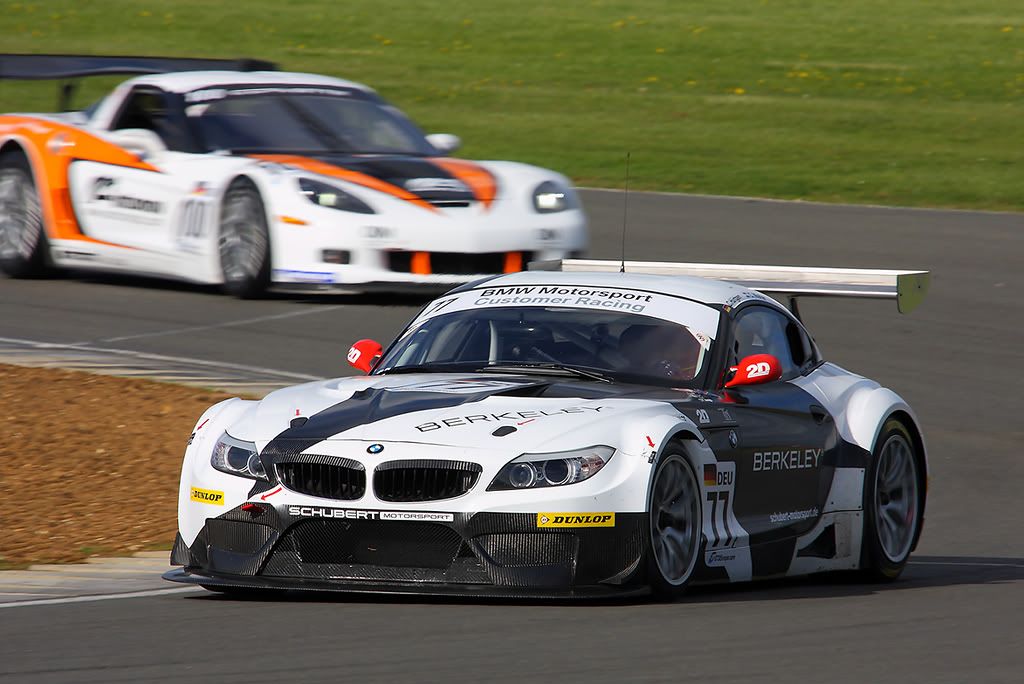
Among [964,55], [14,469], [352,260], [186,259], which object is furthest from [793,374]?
[964,55]

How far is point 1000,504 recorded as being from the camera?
10492 mm

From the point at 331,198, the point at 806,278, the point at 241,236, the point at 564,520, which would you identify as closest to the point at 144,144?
the point at 241,236

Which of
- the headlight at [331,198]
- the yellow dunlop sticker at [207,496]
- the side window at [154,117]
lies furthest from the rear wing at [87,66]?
the yellow dunlop sticker at [207,496]

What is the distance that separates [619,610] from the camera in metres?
7.16

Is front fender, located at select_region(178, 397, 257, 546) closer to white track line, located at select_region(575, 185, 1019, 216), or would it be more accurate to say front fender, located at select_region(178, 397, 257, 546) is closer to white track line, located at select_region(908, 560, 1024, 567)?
white track line, located at select_region(908, 560, 1024, 567)

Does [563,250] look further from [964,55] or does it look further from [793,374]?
[964,55]

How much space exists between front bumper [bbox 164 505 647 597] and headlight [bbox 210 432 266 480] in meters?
0.17

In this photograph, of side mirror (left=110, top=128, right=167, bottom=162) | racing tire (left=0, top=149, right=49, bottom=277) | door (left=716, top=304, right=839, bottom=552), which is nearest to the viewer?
door (left=716, top=304, right=839, bottom=552)

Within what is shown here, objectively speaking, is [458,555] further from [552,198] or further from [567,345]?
[552,198]

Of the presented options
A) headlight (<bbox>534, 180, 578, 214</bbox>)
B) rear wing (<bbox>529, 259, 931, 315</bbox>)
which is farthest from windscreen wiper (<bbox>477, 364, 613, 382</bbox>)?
headlight (<bbox>534, 180, 578, 214</bbox>)

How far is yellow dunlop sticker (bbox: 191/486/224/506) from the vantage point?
7.41 m

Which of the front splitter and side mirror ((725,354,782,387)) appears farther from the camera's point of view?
side mirror ((725,354,782,387))

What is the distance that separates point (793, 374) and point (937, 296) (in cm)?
801

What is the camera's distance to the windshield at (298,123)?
1606 cm
